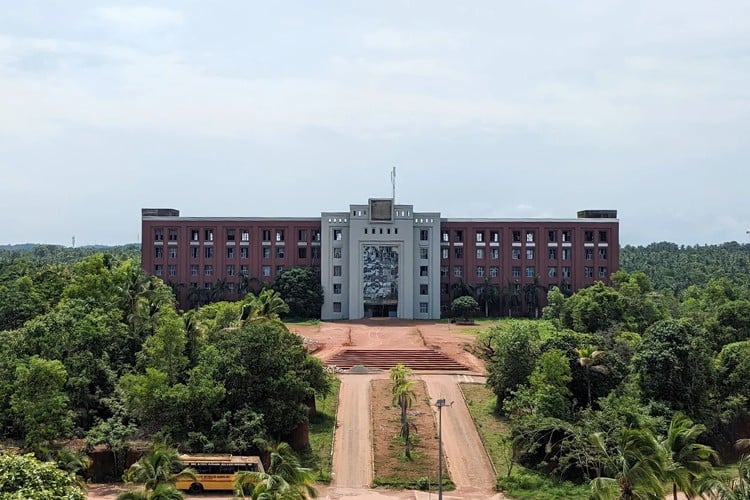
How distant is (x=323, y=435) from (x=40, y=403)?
11336 millimetres

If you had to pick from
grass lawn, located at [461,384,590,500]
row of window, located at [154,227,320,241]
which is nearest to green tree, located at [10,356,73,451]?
grass lawn, located at [461,384,590,500]

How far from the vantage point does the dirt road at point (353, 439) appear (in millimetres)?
26859

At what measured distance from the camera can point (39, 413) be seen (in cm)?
2556

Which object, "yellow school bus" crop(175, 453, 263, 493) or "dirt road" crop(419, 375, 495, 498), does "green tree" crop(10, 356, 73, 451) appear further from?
"dirt road" crop(419, 375, 495, 498)

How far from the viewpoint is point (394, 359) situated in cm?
4756

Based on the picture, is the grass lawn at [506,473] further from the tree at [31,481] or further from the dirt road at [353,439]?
the tree at [31,481]

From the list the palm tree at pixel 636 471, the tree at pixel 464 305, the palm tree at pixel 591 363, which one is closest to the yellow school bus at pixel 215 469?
the palm tree at pixel 636 471

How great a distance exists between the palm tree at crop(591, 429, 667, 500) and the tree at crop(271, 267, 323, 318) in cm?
4936

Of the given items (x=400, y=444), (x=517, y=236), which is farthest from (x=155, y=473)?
(x=517, y=236)

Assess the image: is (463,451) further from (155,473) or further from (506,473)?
(155,473)

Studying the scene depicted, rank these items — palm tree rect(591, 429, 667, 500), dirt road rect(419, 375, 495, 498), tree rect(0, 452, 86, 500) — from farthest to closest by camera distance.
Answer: dirt road rect(419, 375, 495, 498)
palm tree rect(591, 429, 667, 500)
tree rect(0, 452, 86, 500)

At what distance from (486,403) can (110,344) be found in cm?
1821

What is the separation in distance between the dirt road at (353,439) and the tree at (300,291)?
2606cm

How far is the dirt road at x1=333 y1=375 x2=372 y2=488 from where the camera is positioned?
2686 cm
